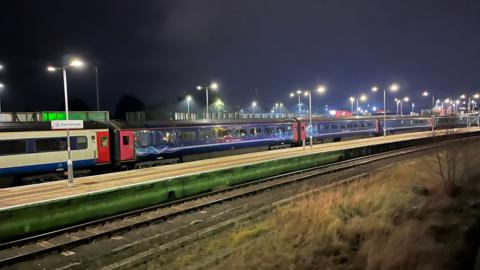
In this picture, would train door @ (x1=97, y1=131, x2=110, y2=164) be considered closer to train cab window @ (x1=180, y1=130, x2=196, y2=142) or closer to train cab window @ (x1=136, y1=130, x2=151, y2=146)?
train cab window @ (x1=136, y1=130, x2=151, y2=146)

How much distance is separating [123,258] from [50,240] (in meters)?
3.12

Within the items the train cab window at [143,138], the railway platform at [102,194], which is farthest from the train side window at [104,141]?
the railway platform at [102,194]

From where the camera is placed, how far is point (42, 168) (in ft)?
63.7

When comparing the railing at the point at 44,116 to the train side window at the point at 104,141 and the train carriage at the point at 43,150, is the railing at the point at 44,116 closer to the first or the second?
the train side window at the point at 104,141

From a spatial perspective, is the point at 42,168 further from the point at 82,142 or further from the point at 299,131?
the point at 299,131

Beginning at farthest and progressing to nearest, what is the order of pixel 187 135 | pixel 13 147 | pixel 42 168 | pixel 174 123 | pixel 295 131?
pixel 295 131, pixel 187 135, pixel 174 123, pixel 42 168, pixel 13 147

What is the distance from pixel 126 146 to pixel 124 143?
23 centimetres

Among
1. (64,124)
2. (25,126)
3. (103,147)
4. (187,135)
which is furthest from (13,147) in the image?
(187,135)

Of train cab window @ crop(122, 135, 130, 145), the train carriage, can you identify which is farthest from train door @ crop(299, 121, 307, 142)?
the train carriage

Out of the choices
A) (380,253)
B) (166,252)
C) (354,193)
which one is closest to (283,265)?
(380,253)

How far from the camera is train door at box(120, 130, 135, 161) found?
2312 centimetres

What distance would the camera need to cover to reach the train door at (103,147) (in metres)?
22.3

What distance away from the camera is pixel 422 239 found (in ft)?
31.1

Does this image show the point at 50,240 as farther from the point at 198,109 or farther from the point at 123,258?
the point at 198,109
